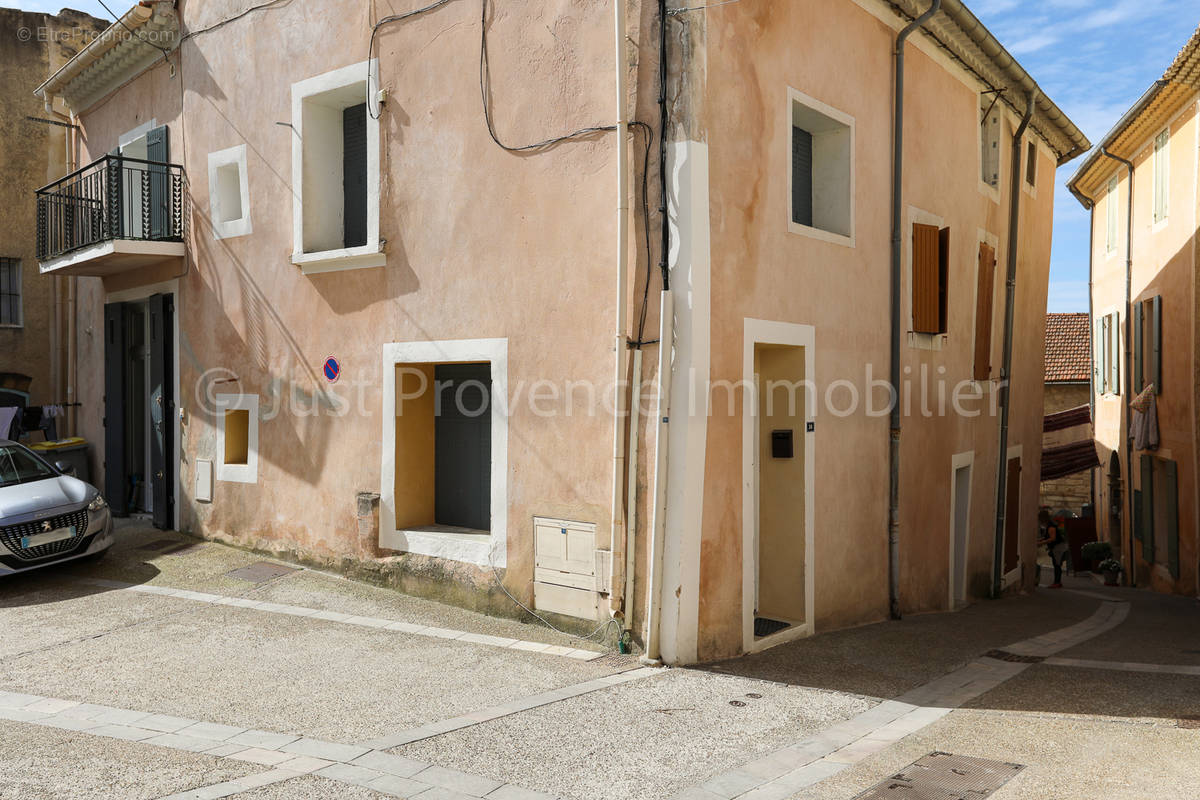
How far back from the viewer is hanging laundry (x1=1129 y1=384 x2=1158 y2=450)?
18.1 m

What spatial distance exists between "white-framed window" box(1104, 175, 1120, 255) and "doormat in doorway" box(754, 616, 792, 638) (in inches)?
702

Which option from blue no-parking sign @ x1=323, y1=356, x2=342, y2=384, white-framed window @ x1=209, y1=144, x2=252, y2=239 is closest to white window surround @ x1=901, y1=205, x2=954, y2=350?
blue no-parking sign @ x1=323, y1=356, x2=342, y2=384

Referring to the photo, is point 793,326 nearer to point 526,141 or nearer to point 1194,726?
point 526,141

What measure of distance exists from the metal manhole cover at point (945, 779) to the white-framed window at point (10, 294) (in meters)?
17.7

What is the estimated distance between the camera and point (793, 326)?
880 centimetres

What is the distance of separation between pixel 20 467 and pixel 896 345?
10.2m

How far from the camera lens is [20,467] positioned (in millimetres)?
10641

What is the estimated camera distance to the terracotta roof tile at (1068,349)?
97.1ft

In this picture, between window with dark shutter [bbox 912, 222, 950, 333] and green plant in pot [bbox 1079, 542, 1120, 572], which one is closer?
window with dark shutter [bbox 912, 222, 950, 333]

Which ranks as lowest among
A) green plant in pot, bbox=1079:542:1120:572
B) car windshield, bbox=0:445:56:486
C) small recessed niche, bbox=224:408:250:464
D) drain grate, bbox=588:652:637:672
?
green plant in pot, bbox=1079:542:1120:572

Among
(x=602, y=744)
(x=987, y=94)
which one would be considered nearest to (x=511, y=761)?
(x=602, y=744)

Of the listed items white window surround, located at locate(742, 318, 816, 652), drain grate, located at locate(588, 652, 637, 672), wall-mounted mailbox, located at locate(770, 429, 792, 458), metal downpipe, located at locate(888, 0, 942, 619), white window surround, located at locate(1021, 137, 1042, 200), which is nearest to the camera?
drain grate, located at locate(588, 652, 637, 672)

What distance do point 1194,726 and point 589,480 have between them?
461cm

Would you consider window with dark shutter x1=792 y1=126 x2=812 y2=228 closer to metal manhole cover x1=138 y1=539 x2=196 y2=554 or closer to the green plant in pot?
metal manhole cover x1=138 y1=539 x2=196 y2=554
